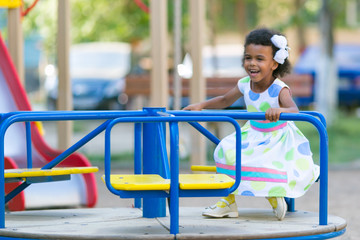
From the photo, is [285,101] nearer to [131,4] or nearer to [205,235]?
[205,235]

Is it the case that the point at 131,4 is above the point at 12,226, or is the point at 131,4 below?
above

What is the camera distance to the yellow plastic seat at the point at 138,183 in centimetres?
419

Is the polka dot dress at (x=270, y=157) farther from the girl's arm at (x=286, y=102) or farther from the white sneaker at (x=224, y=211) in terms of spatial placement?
the white sneaker at (x=224, y=211)

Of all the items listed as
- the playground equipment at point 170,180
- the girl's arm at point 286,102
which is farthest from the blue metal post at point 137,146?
the girl's arm at point 286,102

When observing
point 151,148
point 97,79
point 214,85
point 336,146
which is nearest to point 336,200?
point 151,148

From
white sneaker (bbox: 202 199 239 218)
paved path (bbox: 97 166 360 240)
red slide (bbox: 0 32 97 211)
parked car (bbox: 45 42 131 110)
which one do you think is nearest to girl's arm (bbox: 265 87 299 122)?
white sneaker (bbox: 202 199 239 218)

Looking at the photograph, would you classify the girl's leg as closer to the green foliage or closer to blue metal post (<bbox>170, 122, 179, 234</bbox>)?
blue metal post (<bbox>170, 122, 179, 234</bbox>)

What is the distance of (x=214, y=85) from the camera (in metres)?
12.7

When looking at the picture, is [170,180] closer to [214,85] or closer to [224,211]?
[224,211]

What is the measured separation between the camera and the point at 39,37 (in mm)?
28703

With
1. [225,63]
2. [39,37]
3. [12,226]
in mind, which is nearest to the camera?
[12,226]

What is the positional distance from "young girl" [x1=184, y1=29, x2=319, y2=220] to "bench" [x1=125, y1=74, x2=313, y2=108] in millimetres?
7070

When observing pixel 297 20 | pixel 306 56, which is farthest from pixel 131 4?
pixel 297 20

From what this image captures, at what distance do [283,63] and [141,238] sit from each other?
154cm
